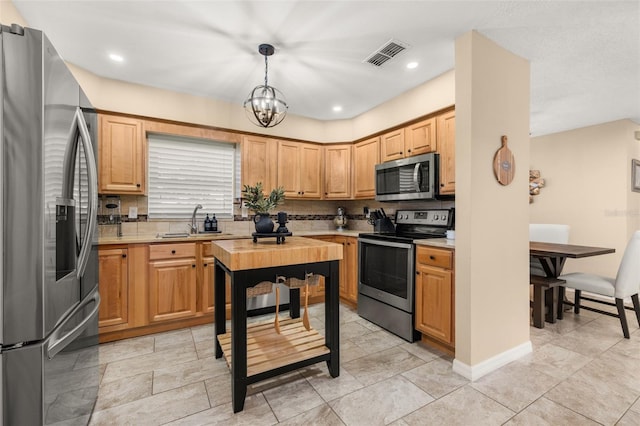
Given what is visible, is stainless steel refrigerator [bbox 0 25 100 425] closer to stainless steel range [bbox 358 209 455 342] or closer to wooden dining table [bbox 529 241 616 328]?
stainless steel range [bbox 358 209 455 342]

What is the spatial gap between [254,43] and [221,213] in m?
2.15

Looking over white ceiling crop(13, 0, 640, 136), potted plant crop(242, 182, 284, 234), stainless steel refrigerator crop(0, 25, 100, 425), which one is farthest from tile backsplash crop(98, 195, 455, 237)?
stainless steel refrigerator crop(0, 25, 100, 425)

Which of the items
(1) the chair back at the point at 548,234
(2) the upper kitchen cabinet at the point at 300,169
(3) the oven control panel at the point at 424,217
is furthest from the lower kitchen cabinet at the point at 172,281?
(1) the chair back at the point at 548,234

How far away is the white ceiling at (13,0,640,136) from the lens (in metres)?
1.98

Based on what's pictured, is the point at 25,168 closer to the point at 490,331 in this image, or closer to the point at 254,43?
the point at 254,43

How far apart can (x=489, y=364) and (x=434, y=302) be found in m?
0.57

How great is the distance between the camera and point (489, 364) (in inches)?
87.0

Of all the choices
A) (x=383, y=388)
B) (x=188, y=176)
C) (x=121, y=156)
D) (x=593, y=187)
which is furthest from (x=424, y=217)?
(x=121, y=156)

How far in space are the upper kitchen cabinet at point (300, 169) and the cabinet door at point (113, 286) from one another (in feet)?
6.59

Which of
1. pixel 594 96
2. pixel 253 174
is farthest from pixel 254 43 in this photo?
pixel 594 96

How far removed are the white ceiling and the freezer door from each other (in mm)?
2027

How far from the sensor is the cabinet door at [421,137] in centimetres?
297

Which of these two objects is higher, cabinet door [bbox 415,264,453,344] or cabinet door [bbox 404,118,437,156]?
cabinet door [bbox 404,118,437,156]

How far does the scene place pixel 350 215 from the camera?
4.66 m
